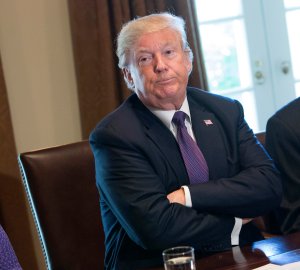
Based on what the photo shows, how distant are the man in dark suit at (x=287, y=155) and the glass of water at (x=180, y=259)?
2.59ft

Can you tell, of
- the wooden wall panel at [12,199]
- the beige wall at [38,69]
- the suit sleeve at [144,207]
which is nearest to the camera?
the suit sleeve at [144,207]

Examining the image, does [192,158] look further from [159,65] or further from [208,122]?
[159,65]

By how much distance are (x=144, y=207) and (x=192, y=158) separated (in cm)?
29

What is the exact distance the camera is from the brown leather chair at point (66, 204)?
1993mm

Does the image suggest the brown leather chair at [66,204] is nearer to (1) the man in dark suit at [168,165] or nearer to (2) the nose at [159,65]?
(1) the man in dark suit at [168,165]

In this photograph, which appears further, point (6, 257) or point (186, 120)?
point (186, 120)

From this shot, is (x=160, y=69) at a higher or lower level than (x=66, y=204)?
higher

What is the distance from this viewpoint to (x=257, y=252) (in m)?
1.50

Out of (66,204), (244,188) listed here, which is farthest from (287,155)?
(66,204)

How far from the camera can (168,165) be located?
73.9 inches

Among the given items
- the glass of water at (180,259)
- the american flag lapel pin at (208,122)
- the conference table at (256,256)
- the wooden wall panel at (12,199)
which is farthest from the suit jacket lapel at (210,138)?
the wooden wall panel at (12,199)

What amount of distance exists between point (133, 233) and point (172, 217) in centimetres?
14

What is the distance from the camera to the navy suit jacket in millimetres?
1714

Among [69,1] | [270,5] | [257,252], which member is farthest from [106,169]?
[270,5]
